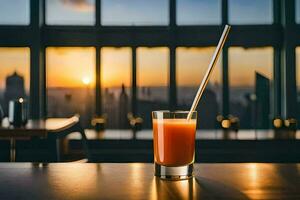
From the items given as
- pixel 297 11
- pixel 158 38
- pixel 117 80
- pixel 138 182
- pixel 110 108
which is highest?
pixel 297 11

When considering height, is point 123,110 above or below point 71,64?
below

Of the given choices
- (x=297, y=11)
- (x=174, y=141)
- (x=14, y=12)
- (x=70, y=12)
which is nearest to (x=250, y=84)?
(x=297, y=11)

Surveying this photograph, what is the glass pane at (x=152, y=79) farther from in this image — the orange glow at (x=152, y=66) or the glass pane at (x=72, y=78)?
the glass pane at (x=72, y=78)

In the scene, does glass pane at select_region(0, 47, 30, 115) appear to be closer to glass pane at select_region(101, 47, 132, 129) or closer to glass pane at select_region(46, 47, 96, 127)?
glass pane at select_region(46, 47, 96, 127)

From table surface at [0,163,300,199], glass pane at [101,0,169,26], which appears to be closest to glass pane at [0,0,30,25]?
glass pane at [101,0,169,26]

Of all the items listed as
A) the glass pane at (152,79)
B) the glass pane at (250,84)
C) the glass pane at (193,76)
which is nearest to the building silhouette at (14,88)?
the glass pane at (152,79)

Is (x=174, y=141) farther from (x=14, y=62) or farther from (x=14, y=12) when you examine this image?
(x=14, y=12)

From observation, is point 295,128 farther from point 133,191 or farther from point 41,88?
point 133,191
